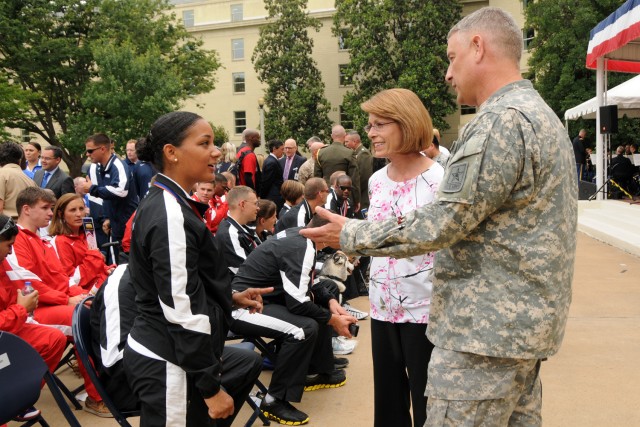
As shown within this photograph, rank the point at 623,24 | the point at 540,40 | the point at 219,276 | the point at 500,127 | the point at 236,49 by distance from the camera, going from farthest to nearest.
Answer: the point at 236,49
the point at 540,40
the point at 623,24
the point at 219,276
the point at 500,127

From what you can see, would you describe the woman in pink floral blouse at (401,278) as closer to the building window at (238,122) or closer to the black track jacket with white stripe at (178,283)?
the black track jacket with white stripe at (178,283)

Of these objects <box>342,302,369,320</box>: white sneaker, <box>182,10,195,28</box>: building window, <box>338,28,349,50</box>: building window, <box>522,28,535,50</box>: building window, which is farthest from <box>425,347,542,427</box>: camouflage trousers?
<box>182,10,195,28</box>: building window

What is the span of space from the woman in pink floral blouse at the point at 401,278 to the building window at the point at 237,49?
45.6 meters

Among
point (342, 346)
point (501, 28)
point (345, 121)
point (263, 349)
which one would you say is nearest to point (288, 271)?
point (263, 349)

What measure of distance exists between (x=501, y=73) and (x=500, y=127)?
0.28 m

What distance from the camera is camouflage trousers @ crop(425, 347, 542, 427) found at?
1899 millimetres

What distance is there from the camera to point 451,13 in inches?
1422

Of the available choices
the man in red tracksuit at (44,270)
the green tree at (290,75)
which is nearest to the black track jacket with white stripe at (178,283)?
the man in red tracksuit at (44,270)

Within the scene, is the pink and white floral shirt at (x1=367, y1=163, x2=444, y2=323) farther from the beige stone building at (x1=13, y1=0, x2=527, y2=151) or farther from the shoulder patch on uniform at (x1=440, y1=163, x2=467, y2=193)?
Answer: the beige stone building at (x1=13, y1=0, x2=527, y2=151)

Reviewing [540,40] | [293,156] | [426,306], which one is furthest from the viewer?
[540,40]

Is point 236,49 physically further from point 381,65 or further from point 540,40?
point 540,40

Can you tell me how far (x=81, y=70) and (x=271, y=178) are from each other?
22.9m

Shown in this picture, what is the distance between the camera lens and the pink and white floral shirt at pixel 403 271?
2.84 meters

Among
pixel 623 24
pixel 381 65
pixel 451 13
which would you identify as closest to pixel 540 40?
pixel 451 13
